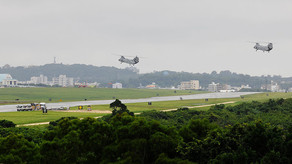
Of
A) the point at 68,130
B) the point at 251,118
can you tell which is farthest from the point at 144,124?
the point at 251,118

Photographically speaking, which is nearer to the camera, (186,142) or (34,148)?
→ (34,148)

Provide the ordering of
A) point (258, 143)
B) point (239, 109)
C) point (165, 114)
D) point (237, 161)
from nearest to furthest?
point (237, 161)
point (258, 143)
point (165, 114)
point (239, 109)

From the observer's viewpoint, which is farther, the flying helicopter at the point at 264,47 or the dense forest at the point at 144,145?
the flying helicopter at the point at 264,47

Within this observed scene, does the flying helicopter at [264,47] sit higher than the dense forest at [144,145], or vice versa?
the flying helicopter at [264,47]

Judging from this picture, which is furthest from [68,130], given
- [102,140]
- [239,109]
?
[239,109]

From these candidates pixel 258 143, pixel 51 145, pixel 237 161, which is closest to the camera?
pixel 237 161

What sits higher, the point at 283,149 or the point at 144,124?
the point at 144,124

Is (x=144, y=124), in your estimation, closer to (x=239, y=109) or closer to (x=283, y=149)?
(x=283, y=149)

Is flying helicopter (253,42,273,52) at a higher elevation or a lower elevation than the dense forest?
higher

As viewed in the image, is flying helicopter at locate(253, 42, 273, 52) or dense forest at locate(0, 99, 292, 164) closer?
dense forest at locate(0, 99, 292, 164)

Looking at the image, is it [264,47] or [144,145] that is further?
[264,47]
